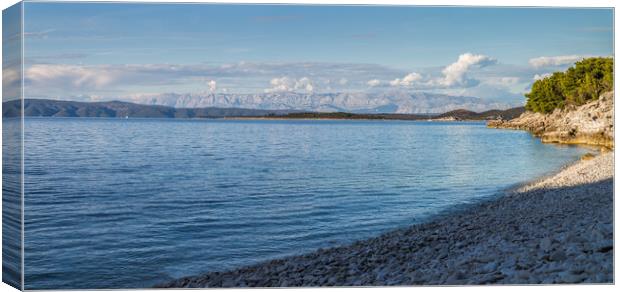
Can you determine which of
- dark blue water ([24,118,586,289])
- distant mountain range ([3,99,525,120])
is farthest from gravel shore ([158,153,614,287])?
distant mountain range ([3,99,525,120])

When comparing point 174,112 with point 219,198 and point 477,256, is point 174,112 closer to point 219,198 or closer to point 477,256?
point 477,256

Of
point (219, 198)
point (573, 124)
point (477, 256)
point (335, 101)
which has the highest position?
point (335, 101)

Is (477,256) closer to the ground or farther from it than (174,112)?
closer to the ground

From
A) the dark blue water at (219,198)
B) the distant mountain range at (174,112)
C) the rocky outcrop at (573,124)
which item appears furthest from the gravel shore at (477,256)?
the rocky outcrop at (573,124)

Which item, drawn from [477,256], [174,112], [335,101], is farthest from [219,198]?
[477,256]

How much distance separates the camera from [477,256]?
9.97 m

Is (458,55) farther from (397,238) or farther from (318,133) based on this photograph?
(318,133)

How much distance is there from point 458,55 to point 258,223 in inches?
290

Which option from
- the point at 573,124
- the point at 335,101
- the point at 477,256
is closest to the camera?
the point at 477,256

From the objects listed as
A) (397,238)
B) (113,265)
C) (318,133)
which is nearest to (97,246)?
(113,265)

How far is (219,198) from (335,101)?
30.0ft

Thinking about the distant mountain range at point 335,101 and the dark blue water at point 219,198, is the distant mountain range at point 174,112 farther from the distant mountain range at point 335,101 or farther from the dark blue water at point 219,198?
the dark blue water at point 219,198

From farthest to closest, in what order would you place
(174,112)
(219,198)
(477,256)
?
1. (219,198)
2. (174,112)
3. (477,256)

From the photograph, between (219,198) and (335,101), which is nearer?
(335,101)
